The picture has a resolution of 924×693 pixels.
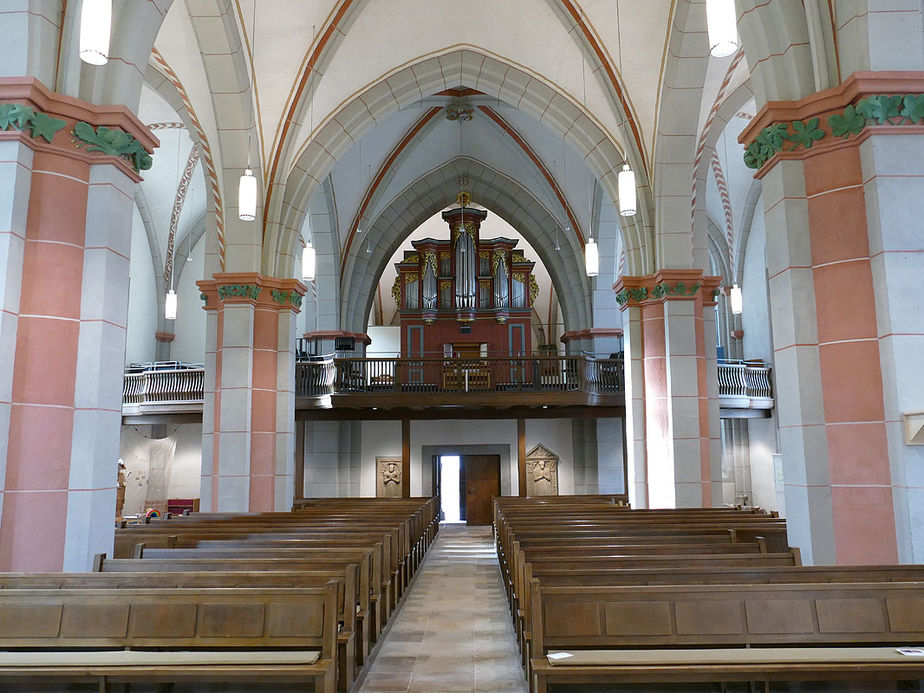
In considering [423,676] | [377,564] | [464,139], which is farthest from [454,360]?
[423,676]

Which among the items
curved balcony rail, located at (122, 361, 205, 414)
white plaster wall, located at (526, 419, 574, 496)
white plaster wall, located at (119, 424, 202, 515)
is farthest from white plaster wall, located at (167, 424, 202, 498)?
white plaster wall, located at (526, 419, 574, 496)

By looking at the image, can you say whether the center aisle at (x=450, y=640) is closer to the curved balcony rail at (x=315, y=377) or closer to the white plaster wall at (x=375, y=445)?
the curved balcony rail at (x=315, y=377)

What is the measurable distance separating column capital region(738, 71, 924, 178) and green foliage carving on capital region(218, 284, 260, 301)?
23.9 ft

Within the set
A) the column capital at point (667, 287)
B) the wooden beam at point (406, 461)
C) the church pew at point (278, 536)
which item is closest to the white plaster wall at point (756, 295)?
the column capital at point (667, 287)

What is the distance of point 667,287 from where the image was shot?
34.0ft

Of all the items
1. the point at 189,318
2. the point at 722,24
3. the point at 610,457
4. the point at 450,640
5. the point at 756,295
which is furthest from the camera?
the point at 189,318

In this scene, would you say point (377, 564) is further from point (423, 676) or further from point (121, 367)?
point (121, 367)

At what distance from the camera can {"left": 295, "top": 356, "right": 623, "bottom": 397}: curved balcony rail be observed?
16.3 metres

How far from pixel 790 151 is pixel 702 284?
5.51 m

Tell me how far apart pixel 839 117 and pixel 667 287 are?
5364 mm

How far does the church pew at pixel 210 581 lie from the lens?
415cm

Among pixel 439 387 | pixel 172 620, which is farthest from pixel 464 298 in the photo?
pixel 172 620

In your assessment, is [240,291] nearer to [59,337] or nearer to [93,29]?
[59,337]

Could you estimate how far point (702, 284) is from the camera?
10633 millimetres
